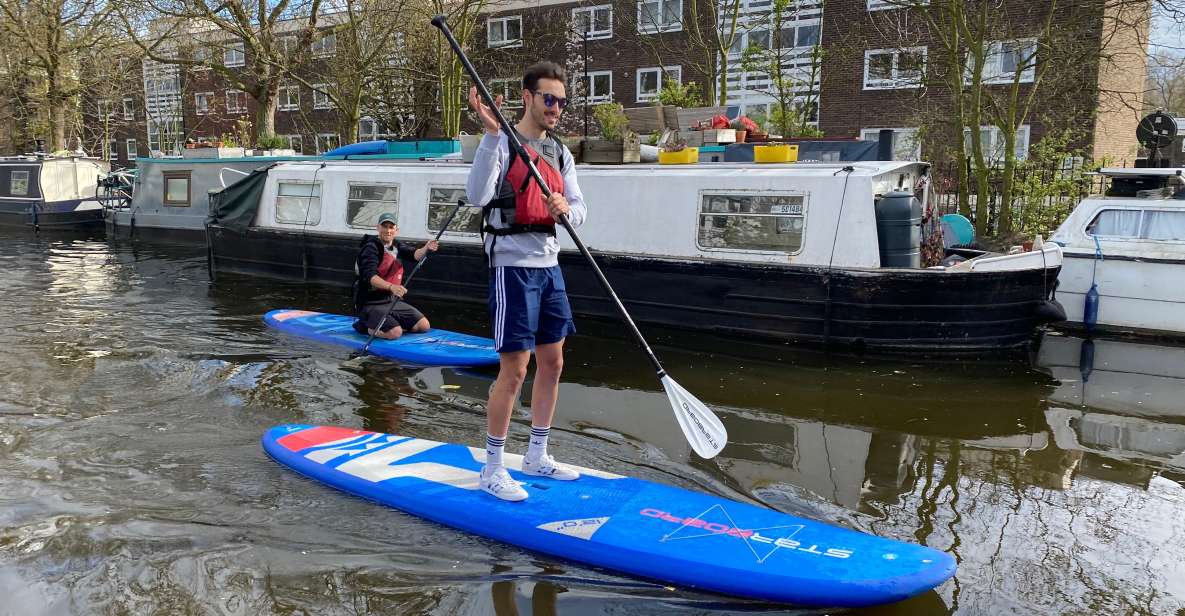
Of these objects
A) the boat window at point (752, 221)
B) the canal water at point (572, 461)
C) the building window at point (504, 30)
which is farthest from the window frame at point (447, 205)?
the building window at point (504, 30)

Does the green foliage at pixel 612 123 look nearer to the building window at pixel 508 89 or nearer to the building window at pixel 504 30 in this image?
the building window at pixel 508 89

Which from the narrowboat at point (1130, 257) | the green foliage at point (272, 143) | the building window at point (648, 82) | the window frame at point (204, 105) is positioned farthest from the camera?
the window frame at point (204, 105)

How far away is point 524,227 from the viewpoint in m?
4.34

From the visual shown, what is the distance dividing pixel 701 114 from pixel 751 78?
16.1 meters

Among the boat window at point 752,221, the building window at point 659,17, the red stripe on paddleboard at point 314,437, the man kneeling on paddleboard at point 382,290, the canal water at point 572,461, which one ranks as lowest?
the canal water at point 572,461

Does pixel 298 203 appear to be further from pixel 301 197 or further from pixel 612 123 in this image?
pixel 612 123

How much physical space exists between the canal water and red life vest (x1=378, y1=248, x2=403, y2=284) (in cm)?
95

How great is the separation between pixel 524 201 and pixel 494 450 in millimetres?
1373

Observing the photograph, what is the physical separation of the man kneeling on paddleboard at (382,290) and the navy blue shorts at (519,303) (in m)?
4.56

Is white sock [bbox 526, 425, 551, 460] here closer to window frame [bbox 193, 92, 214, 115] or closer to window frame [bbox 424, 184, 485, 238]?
window frame [bbox 424, 184, 485, 238]

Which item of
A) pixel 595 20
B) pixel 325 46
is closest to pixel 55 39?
pixel 325 46

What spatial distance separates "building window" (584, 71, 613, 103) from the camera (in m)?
30.6

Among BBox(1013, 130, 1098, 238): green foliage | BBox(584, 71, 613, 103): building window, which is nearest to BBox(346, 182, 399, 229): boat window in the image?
BBox(1013, 130, 1098, 238): green foliage

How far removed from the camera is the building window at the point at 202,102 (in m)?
38.6
